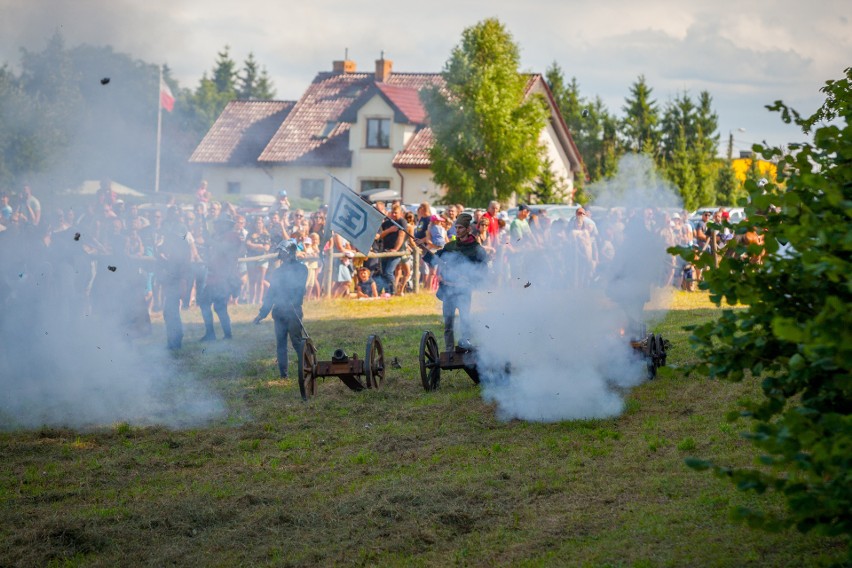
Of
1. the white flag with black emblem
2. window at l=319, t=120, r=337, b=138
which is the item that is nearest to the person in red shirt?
the white flag with black emblem

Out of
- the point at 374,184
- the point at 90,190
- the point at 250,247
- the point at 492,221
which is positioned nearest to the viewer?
the point at 90,190

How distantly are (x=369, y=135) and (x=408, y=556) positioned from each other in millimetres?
39529

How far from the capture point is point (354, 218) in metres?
13.0

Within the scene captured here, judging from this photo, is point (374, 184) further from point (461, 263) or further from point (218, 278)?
point (461, 263)

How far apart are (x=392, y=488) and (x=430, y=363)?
4001 millimetres

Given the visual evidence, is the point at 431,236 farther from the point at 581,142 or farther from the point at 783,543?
the point at 581,142

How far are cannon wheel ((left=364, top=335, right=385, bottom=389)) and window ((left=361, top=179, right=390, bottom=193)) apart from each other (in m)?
33.4

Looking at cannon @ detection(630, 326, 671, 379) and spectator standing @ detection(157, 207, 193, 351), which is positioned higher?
spectator standing @ detection(157, 207, 193, 351)

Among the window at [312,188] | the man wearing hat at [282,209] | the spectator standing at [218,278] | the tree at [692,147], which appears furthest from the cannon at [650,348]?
the window at [312,188]

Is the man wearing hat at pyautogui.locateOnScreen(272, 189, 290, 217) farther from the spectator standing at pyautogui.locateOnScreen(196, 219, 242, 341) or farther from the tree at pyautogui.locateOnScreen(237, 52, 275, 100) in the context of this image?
the tree at pyautogui.locateOnScreen(237, 52, 275, 100)

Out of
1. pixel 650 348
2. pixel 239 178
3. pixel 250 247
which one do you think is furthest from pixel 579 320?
pixel 239 178

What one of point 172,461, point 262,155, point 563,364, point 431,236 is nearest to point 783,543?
point 563,364

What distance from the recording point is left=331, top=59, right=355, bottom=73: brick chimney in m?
52.0

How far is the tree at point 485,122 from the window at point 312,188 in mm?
5006
